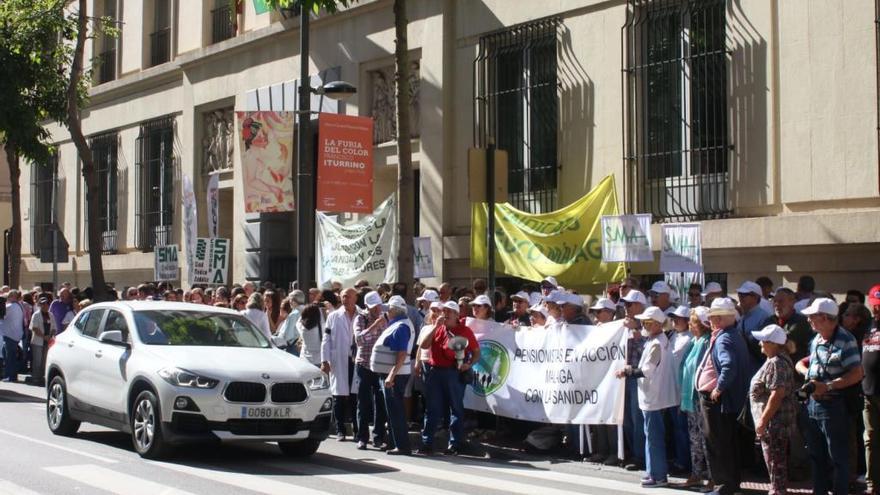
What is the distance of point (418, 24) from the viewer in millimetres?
23031

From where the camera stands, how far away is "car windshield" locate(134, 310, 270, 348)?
13.1 metres

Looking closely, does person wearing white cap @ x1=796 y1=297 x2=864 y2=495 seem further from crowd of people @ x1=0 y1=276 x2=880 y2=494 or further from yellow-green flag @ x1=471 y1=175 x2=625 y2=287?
yellow-green flag @ x1=471 y1=175 x2=625 y2=287

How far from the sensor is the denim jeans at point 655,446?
11523 millimetres

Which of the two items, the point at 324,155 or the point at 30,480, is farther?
the point at 324,155

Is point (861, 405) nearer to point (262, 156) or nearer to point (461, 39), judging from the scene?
point (262, 156)

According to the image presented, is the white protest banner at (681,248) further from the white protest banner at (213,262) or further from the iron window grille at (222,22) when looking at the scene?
the iron window grille at (222,22)

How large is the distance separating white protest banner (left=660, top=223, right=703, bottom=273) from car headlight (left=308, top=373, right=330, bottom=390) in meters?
5.25

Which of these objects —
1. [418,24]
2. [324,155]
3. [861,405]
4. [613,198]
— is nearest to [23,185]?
[418,24]

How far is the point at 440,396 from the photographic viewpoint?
13.7 m

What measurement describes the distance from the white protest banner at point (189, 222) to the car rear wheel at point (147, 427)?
36.4 ft

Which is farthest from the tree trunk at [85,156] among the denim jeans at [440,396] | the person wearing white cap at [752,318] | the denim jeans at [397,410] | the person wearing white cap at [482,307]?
the person wearing white cap at [752,318]

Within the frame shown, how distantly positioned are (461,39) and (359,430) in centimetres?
1024

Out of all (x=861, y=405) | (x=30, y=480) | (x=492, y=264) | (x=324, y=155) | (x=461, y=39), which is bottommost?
(x=30, y=480)

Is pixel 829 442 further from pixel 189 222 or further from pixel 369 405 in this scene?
pixel 189 222
